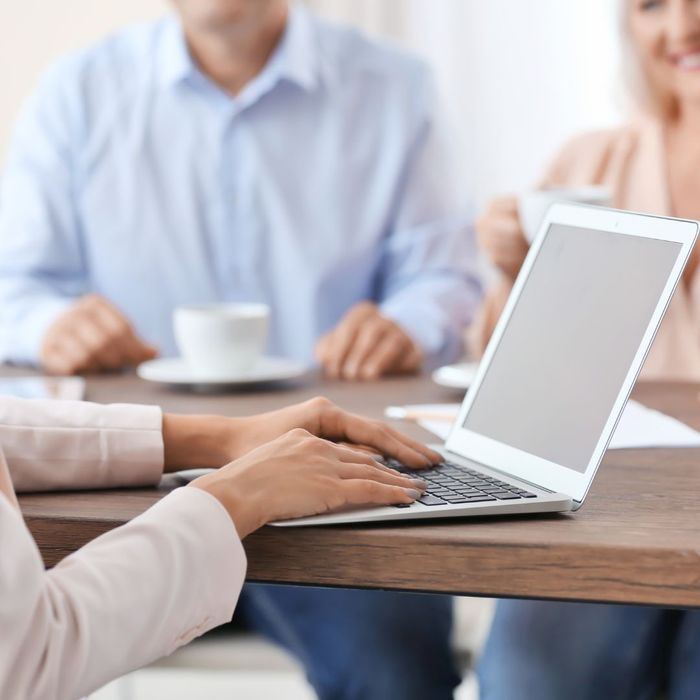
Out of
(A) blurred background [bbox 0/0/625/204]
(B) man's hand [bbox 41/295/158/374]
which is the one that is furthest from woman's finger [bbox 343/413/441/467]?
(A) blurred background [bbox 0/0/625/204]

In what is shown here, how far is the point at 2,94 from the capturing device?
303 cm

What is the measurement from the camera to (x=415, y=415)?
1.26 metres

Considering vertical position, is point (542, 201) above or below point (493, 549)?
above

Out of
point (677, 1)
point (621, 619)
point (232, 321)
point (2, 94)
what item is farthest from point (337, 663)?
point (2, 94)

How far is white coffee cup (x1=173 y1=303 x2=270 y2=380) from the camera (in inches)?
57.7

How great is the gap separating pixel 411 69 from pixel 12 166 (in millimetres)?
806

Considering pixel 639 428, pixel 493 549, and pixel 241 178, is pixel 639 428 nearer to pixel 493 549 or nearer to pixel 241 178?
pixel 493 549

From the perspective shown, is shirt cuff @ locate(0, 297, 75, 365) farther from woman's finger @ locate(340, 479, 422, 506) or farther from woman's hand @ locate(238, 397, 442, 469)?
woman's finger @ locate(340, 479, 422, 506)

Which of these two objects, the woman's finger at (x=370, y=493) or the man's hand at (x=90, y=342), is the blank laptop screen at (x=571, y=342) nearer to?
the woman's finger at (x=370, y=493)

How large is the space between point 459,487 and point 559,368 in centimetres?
14

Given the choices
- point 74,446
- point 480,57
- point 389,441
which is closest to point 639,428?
point 389,441

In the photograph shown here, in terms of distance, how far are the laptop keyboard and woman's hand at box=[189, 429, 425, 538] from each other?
0.8 inches

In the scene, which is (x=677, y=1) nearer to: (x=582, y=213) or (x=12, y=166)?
(x=582, y=213)

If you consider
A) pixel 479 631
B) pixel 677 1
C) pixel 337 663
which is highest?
pixel 677 1
